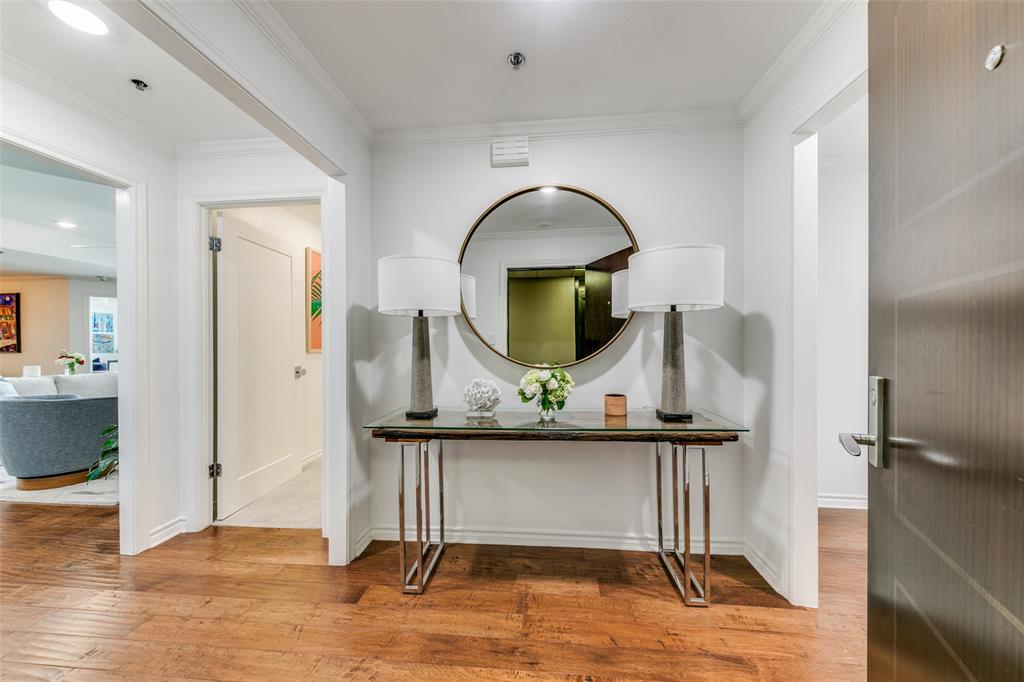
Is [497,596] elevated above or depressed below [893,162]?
below

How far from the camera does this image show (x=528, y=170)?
94.6 inches

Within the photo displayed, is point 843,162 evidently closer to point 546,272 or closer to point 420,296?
point 546,272

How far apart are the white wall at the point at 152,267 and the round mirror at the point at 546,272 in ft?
5.90

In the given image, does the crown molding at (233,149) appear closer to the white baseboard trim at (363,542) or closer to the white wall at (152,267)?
the white wall at (152,267)

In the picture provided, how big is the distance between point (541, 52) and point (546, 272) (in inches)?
40.1

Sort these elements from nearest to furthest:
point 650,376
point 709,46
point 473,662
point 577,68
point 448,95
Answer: point 473,662
point 709,46
point 577,68
point 448,95
point 650,376

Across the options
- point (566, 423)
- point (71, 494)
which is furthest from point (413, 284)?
point (71, 494)

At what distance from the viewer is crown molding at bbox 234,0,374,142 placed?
1.53 m

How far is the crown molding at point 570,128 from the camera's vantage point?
2.29m

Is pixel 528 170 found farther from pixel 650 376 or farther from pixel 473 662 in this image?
pixel 473 662

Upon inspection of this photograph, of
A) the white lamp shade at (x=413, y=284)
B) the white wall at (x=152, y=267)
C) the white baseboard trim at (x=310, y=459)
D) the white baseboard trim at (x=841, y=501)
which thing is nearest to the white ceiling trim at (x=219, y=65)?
the white lamp shade at (x=413, y=284)

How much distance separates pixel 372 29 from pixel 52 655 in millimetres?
2721

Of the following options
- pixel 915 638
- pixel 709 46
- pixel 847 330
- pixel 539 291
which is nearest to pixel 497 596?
pixel 539 291

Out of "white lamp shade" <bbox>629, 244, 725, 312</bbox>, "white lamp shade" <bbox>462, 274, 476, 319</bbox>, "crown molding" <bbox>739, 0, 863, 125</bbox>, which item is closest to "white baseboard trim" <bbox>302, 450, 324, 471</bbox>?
"white lamp shade" <bbox>462, 274, 476, 319</bbox>
